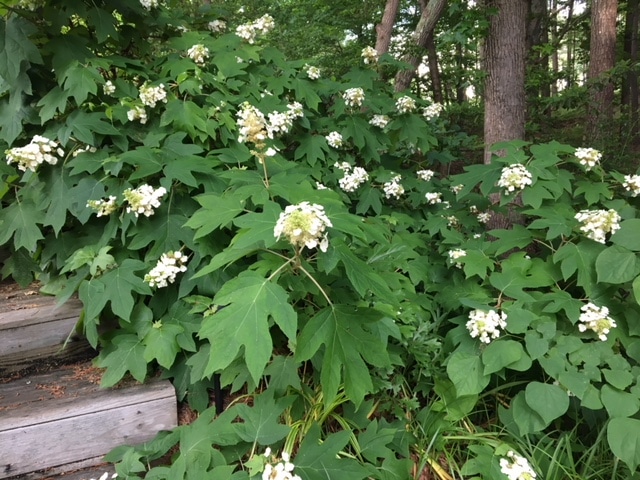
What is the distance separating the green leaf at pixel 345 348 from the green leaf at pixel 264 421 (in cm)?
34

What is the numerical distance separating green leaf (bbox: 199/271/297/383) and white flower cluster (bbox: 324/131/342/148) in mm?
1674

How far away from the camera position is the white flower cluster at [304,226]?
3.71 ft

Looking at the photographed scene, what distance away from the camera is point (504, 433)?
1706 mm

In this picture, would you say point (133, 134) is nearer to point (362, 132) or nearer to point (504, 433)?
point (362, 132)

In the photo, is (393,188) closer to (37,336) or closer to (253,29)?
(253,29)

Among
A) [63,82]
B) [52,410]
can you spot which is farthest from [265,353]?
[63,82]

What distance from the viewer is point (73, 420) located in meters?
1.66

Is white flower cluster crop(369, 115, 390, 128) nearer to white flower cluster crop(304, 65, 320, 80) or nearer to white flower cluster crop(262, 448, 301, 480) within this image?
white flower cluster crop(304, 65, 320, 80)

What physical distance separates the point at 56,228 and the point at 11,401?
0.77 metres

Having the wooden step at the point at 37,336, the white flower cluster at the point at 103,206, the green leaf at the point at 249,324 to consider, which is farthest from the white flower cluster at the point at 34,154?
the green leaf at the point at 249,324

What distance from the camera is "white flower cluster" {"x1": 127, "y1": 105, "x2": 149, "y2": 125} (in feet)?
6.79

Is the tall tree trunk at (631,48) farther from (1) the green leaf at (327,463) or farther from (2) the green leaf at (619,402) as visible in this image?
(1) the green leaf at (327,463)

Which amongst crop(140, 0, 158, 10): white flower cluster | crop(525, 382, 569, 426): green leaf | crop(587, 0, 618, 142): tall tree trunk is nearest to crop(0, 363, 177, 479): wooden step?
crop(525, 382, 569, 426): green leaf

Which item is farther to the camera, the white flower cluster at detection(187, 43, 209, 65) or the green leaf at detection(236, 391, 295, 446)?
the white flower cluster at detection(187, 43, 209, 65)
